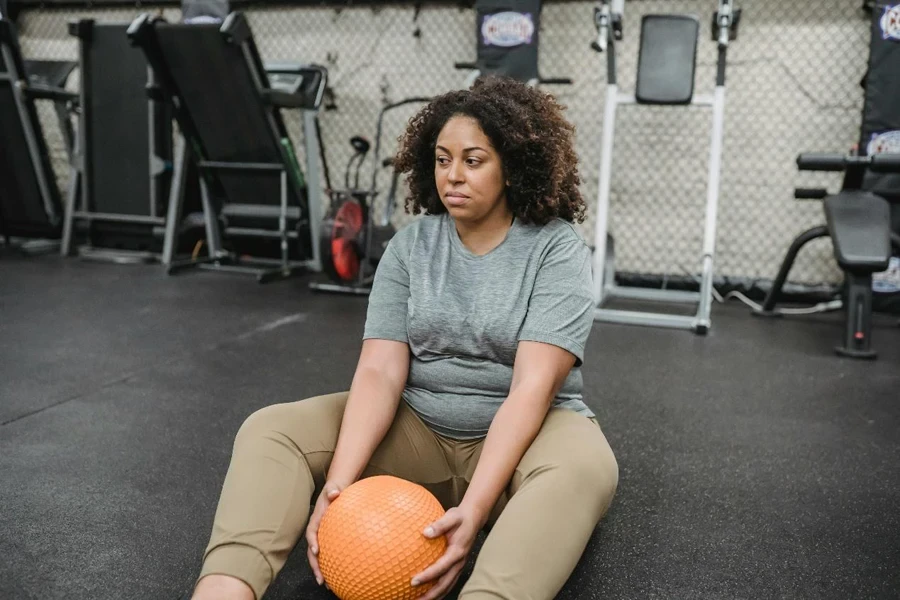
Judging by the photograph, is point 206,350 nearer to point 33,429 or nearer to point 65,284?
point 33,429

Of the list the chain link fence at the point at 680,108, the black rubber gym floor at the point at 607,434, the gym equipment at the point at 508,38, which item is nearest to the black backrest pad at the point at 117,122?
the chain link fence at the point at 680,108

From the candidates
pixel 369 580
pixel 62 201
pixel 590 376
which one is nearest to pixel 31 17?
pixel 62 201

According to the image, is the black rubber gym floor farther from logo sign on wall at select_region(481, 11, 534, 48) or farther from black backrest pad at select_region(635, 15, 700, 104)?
logo sign on wall at select_region(481, 11, 534, 48)

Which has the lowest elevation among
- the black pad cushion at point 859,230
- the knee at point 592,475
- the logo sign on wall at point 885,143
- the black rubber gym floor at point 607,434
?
the black rubber gym floor at point 607,434

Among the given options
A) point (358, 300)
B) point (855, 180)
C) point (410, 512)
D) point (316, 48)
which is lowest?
point (358, 300)

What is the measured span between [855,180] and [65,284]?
4.03 m

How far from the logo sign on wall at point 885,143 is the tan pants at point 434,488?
3.20 m

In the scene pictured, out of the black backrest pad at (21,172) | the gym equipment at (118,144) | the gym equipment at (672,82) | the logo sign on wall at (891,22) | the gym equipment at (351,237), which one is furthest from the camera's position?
the black backrest pad at (21,172)

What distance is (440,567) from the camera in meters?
1.07

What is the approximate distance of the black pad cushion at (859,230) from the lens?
3.09 metres

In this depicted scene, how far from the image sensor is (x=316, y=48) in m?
4.99

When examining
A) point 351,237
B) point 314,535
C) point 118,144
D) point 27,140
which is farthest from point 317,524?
point 27,140

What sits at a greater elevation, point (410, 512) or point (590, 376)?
point (410, 512)

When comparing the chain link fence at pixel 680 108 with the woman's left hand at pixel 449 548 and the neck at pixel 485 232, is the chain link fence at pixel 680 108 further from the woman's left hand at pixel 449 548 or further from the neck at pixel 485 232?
the woman's left hand at pixel 449 548
